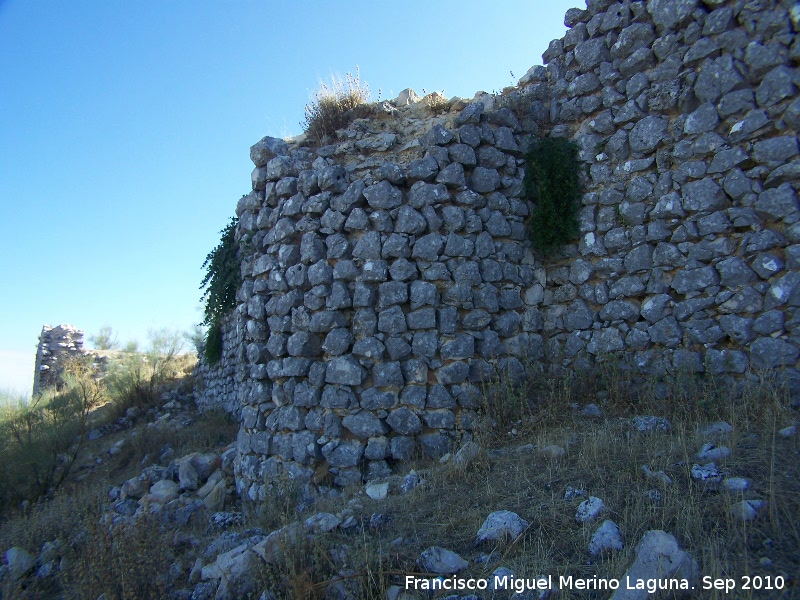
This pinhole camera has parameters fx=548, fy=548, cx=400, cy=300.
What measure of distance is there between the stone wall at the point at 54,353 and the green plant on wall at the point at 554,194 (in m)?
16.0

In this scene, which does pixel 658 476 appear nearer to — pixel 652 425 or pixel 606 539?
pixel 606 539

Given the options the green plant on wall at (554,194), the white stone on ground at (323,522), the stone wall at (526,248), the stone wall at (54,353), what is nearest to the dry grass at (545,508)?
the white stone on ground at (323,522)

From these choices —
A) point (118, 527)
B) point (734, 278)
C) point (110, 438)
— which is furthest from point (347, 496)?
point (110, 438)

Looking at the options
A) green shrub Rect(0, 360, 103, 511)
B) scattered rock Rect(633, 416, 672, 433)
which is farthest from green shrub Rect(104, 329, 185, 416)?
scattered rock Rect(633, 416, 672, 433)

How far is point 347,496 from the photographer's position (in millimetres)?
4762

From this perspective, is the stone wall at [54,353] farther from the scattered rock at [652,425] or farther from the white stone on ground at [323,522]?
the scattered rock at [652,425]

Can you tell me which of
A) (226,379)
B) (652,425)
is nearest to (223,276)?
(226,379)

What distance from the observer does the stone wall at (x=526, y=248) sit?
4.95 meters

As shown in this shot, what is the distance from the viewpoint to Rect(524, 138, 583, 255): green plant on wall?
6.06m

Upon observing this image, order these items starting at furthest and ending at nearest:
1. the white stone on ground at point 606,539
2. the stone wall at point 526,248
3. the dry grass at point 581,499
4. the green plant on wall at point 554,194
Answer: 1. the green plant on wall at point 554,194
2. the stone wall at point 526,248
3. the white stone on ground at point 606,539
4. the dry grass at point 581,499

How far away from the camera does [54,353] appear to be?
681 inches

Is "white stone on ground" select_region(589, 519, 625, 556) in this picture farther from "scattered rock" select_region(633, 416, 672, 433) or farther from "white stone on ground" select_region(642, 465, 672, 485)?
"scattered rock" select_region(633, 416, 672, 433)

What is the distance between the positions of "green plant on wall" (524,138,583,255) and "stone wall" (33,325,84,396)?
1599cm

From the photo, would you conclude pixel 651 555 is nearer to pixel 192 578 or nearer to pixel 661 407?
pixel 661 407
